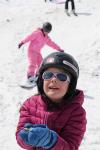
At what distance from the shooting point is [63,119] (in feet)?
10.2

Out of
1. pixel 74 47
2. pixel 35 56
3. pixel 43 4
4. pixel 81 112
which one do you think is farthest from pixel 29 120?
pixel 43 4

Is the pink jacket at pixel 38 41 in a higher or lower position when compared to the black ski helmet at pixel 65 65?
lower

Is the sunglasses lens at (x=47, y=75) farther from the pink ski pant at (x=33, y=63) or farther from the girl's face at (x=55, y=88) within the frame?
the pink ski pant at (x=33, y=63)

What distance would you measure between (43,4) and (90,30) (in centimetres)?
674

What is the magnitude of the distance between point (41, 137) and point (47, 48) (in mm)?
11718

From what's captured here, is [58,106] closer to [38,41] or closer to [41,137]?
[41,137]

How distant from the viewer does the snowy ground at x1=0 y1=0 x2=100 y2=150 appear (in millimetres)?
8375

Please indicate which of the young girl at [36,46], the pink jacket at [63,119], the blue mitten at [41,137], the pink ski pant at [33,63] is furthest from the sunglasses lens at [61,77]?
the pink ski pant at [33,63]

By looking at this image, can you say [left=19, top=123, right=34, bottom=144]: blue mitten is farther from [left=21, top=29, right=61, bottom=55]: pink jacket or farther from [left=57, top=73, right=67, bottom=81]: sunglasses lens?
[left=21, top=29, right=61, bottom=55]: pink jacket

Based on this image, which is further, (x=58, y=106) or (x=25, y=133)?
(x=58, y=106)

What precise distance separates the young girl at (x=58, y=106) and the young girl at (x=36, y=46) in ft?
25.3

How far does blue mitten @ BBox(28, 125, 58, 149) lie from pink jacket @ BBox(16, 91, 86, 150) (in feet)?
0.47

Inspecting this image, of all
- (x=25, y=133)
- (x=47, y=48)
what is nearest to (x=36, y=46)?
(x=47, y=48)

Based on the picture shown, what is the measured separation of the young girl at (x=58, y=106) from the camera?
3057mm
